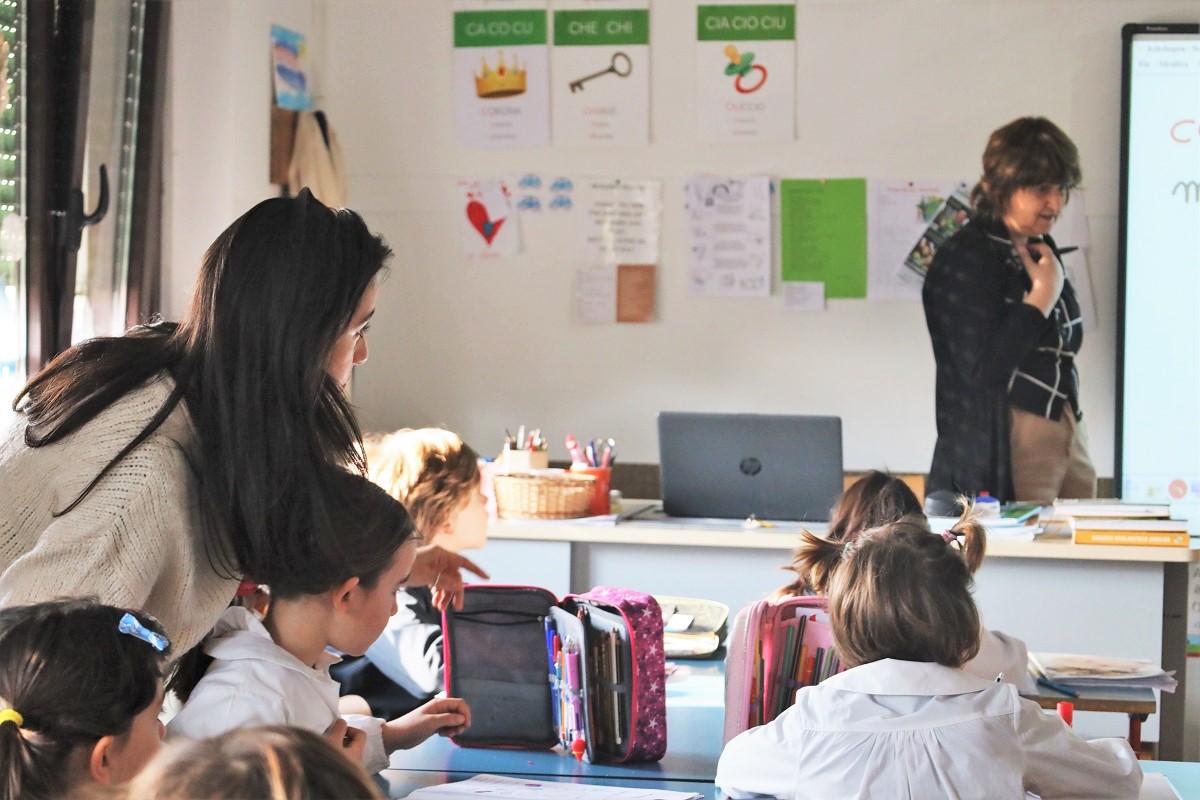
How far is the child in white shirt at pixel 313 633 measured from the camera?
5.18ft

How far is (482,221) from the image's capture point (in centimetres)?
475

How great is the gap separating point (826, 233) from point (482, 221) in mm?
1203

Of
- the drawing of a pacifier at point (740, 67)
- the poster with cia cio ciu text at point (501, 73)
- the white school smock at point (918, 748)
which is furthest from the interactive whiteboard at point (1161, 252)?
the white school smock at point (918, 748)

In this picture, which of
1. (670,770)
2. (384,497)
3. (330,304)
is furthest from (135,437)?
(670,770)

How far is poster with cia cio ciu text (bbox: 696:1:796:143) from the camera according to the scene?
4562 millimetres

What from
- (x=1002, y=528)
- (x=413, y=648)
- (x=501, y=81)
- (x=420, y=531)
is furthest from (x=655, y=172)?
(x=413, y=648)

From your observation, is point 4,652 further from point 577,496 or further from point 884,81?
point 884,81

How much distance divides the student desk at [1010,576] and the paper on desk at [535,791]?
154cm

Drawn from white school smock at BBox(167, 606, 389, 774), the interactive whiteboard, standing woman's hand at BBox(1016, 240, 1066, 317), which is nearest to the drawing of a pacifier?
standing woman's hand at BBox(1016, 240, 1066, 317)

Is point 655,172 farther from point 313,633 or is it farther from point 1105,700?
point 313,633

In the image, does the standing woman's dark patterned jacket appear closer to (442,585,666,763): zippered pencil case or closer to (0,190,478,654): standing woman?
(442,585,666,763): zippered pencil case

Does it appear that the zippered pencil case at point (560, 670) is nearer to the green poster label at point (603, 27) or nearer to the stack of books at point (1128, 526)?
the stack of books at point (1128, 526)

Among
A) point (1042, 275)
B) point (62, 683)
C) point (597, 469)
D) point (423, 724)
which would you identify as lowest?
point (423, 724)

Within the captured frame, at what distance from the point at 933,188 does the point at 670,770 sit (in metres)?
2.97
